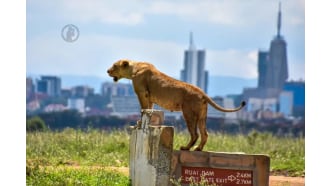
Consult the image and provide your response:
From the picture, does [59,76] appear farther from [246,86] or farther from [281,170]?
[281,170]

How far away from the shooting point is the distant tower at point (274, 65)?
163 feet

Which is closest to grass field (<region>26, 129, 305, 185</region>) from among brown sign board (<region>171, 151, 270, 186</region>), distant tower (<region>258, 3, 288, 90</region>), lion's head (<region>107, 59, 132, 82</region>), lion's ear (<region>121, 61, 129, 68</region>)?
brown sign board (<region>171, 151, 270, 186</region>)

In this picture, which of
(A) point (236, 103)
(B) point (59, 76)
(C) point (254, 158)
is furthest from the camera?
(A) point (236, 103)

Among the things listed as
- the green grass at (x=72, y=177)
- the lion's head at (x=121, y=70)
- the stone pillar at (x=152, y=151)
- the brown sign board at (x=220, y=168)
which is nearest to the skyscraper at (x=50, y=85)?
the green grass at (x=72, y=177)

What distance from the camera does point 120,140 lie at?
16062 mm

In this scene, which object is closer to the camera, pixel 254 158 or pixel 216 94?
pixel 254 158

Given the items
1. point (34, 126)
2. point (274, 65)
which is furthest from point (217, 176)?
point (274, 65)

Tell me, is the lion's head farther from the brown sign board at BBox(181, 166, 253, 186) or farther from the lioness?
the brown sign board at BBox(181, 166, 253, 186)

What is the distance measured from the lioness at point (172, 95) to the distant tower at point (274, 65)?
34716 millimetres

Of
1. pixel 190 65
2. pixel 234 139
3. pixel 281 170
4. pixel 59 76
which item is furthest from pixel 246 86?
pixel 281 170

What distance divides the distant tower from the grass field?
28.5m

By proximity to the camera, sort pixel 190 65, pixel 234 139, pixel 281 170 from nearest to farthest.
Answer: pixel 281 170 < pixel 234 139 < pixel 190 65

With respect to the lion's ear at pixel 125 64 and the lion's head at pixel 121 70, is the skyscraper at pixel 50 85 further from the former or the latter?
the lion's ear at pixel 125 64

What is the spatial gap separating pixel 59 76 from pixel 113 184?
36521mm
